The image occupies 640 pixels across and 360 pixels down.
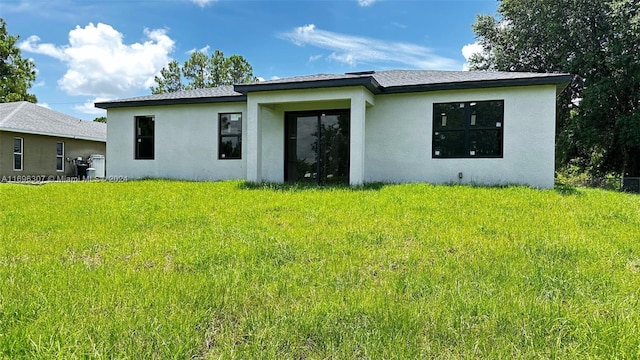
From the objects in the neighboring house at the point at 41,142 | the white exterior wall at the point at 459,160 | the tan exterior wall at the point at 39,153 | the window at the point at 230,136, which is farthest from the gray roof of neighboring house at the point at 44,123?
the white exterior wall at the point at 459,160

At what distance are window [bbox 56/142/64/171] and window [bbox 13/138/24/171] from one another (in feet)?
5.37

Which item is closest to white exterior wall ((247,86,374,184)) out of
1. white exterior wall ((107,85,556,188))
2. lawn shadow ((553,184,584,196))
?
white exterior wall ((107,85,556,188))

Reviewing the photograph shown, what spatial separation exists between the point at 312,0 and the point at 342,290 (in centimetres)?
1398

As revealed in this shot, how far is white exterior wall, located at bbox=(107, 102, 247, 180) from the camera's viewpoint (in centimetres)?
1209

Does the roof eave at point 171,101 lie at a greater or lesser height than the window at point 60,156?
greater

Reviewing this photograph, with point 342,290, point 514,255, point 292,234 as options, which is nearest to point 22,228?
point 292,234

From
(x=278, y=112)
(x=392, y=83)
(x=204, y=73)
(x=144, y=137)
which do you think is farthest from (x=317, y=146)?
(x=204, y=73)

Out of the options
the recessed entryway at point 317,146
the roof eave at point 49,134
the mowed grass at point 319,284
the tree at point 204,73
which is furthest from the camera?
the tree at point 204,73

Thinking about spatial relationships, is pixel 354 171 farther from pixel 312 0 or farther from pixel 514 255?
pixel 312 0

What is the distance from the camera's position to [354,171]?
370 inches

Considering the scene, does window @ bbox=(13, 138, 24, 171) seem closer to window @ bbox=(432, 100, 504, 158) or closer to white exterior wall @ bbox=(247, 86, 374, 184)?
white exterior wall @ bbox=(247, 86, 374, 184)

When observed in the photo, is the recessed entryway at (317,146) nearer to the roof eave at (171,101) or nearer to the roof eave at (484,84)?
the roof eave at (484,84)

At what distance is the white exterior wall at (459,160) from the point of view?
9453 mm

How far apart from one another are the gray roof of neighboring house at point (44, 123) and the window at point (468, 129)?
16064 millimetres
